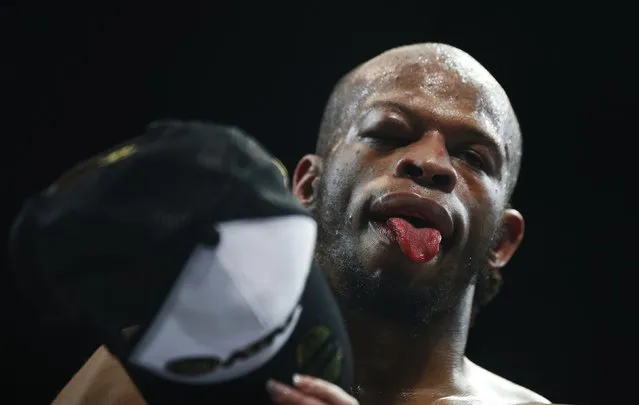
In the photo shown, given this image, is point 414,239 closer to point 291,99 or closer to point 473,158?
point 473,158

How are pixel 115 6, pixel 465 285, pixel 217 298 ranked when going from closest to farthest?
pixel 217 298
pixel 465 285
pixel 115 6

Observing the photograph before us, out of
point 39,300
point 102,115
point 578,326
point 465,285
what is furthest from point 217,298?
point 578,326

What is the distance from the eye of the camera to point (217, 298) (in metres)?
0.67

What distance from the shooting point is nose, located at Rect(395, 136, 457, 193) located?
1.15m

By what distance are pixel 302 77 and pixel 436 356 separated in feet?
3.25

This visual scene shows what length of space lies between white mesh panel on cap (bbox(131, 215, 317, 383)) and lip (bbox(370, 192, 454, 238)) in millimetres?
434

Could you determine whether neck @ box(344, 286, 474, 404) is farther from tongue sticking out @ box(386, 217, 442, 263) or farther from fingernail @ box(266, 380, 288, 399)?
fingernail @ box(266, 380, 288, 399)

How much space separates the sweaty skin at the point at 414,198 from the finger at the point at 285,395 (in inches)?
17.2

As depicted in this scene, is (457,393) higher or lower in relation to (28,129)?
lower

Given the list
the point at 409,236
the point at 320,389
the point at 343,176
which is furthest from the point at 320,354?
the point at 343,176

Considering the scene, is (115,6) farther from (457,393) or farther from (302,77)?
(457,393)

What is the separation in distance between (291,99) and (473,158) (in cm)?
92

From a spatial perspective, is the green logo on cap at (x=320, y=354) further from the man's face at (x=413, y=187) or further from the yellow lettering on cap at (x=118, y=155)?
the man's face at (x=413, y=187)

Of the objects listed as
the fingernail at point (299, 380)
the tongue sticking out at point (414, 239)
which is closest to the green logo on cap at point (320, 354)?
the fingernail at point (299, 380)
